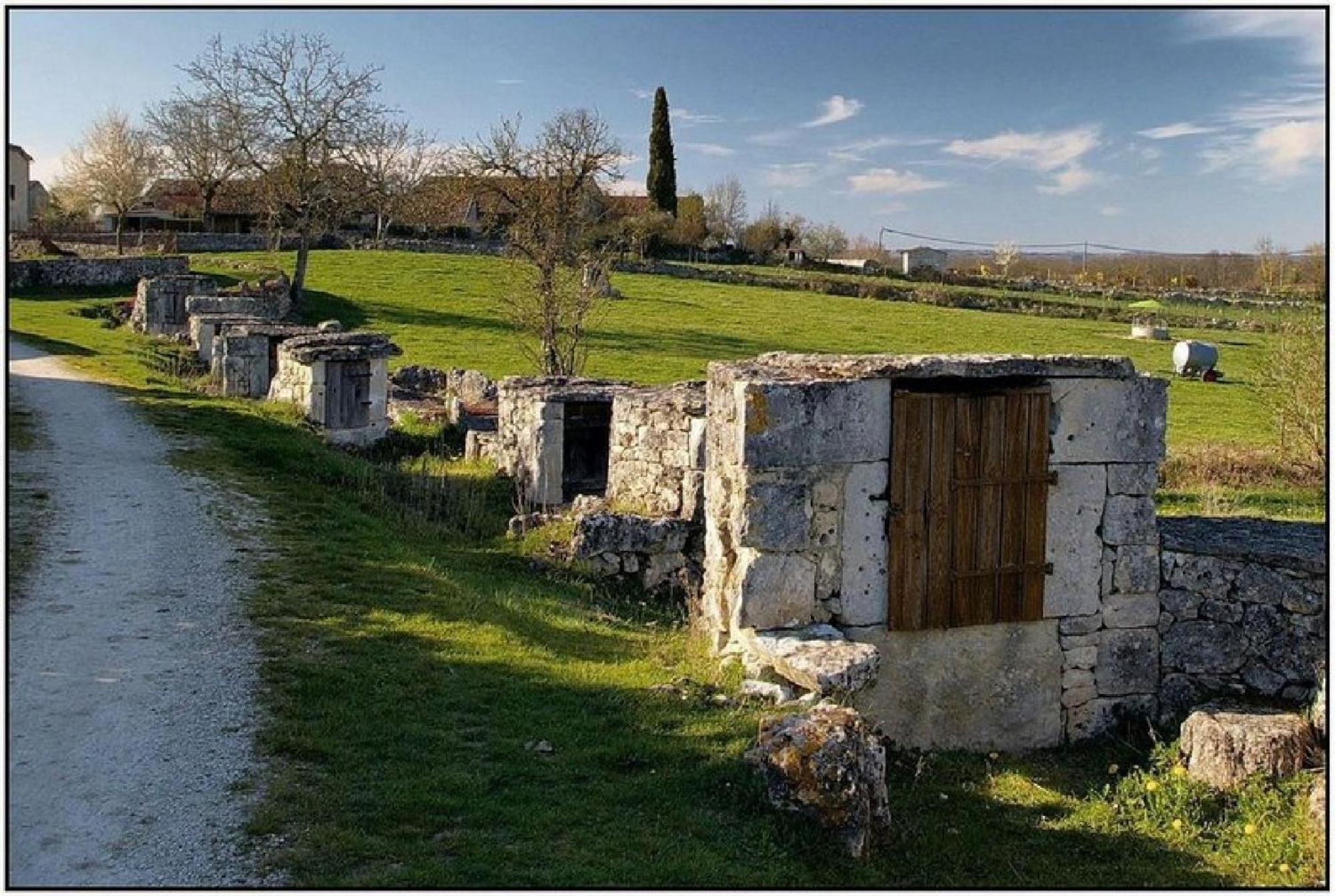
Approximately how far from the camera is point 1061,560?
29.6ft

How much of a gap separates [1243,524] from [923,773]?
4463mm

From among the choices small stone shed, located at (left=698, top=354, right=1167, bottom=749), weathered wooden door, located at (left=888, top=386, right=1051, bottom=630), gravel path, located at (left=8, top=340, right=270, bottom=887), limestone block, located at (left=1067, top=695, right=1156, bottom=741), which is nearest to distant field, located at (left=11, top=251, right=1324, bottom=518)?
limestone block, located at (left=1067, top=695, right=1156, bottom=741)

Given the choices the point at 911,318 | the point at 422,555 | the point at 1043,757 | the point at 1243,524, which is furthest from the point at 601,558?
the point at 911,318

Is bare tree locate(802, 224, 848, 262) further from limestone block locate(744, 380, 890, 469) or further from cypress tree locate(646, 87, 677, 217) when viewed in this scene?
limestone block locate(744, 380, 890, 469)

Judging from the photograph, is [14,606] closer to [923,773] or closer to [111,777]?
[111,777]

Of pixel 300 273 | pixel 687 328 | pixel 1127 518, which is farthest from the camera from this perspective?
pixel 687 328

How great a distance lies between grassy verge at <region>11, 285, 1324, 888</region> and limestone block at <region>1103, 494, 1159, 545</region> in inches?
63.2

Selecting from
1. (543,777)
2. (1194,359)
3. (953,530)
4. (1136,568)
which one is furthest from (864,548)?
(1194,359)

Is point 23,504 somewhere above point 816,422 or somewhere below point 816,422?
below

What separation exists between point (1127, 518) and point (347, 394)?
42.2 ft

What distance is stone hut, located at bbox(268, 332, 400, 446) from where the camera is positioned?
59.8 feet

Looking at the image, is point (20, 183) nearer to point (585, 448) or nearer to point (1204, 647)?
point (585, 448)

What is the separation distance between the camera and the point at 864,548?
848 centimetres

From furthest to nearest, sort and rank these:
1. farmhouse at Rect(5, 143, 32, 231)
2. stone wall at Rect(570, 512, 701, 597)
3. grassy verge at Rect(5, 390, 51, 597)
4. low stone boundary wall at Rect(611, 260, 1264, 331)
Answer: farmhouse at Rect(5, 143, 32, 231) → low stone boundary wall at Rect(611, 260, 1264, 331) → stone wall at Rect(570, 512, 701, 597) → grassy verge at Rect(5, 390, 51, 597)
